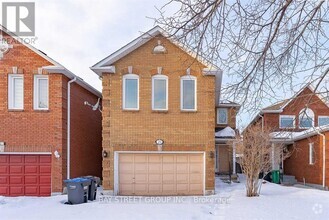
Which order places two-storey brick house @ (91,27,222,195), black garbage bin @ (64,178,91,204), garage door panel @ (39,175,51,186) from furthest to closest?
two-storey brick house @ (91,27,222,195), garage door panel @ (39,175,51,186), black garbage bin @ (64,178,91,204)

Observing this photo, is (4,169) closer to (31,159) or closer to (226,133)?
(31,159)

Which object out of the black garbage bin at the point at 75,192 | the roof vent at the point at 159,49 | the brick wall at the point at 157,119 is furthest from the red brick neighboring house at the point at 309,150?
the black garbage bin at the point at 75,192

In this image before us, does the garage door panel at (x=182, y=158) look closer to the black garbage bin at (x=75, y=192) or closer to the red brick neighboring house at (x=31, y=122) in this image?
the black garbage bin at (x=75, y=192)

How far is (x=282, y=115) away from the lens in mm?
23859

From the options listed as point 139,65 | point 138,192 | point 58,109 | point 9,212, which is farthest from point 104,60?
point 9,212

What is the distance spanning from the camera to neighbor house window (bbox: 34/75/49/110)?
1476cm

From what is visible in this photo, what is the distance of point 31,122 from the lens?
1459cm

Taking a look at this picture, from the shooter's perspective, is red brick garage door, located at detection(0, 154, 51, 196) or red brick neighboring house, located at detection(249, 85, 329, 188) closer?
red brick neighboring house, located at detection(249, 85, 329, 188)

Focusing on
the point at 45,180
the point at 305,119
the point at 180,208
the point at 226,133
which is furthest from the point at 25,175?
the point at 305,119

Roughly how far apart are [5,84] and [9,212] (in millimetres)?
6210

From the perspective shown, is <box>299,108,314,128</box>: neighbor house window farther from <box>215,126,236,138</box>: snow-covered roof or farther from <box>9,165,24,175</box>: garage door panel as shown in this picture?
<box>215,126,236,138</box>: snow-covered roof

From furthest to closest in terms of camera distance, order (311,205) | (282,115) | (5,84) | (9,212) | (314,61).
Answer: (282,115), (5,84), (311,205), (9,212), (314,61)

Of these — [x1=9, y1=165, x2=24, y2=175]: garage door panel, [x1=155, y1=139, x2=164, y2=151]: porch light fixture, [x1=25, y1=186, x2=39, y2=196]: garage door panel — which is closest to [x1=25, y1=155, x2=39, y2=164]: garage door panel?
[x1=9, y1=165, x2=24, y2=175]: garage door panel

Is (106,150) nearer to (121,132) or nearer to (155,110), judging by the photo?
(121,132)
